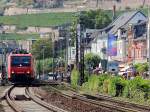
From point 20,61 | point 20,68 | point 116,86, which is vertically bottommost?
point 20,68

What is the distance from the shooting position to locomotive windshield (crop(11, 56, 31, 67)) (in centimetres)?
7556

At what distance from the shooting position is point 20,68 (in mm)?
75438

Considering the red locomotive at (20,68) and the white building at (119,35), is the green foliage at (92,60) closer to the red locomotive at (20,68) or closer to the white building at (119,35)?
the white building at (119,35)

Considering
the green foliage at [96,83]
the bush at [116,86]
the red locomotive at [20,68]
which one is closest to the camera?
the bush at [116,86]

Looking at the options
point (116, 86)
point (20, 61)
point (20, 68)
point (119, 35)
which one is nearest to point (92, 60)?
point (119, 35)

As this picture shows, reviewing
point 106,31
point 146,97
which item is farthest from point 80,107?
point 106,31

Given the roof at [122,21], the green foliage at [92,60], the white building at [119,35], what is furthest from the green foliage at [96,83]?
the roof at [122,21]

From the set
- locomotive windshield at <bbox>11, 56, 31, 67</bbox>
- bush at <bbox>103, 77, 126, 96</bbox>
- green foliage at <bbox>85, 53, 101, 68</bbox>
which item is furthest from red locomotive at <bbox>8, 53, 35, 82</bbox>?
green foliage at <bbox>85, 53, 101, 68</bbox>

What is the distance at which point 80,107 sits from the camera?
38.3 m

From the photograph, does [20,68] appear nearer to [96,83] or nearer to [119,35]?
[96,83]

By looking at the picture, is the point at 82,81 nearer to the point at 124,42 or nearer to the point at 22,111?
the point at 22,111

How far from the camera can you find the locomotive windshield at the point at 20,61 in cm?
7556

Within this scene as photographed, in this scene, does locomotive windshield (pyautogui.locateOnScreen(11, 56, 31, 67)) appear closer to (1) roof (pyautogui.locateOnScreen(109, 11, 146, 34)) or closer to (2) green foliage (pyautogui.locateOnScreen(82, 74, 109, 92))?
(2) green foliage (pyautogui.locateOnScreen(82, 74, 109, 92))

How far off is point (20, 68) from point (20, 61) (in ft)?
2.61
